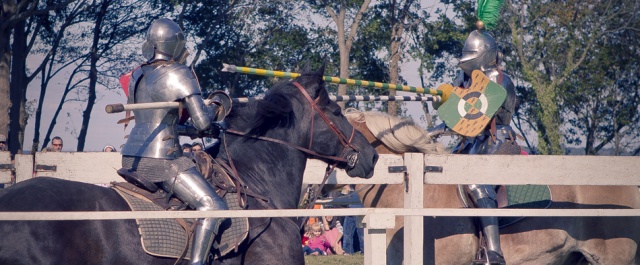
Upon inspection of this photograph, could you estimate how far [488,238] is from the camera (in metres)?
6.09

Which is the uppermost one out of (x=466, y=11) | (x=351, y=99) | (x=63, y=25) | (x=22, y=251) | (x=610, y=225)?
(x=466, y=11)

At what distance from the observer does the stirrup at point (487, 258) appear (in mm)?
6004

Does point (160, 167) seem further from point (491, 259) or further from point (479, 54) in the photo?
point (479, 54)

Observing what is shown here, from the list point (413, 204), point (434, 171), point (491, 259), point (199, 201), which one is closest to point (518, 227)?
point (491, 259)

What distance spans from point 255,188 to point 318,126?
0.62 m

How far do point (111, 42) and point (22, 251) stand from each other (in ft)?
77.5

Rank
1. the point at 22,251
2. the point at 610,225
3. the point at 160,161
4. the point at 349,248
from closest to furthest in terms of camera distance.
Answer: the point at 22,251 → the point at 160,161 → the point at 610,225 → the point at 349,248

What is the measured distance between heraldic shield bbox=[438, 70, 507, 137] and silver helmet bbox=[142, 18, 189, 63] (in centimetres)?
279

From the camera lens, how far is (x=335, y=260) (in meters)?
9.80

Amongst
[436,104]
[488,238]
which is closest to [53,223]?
[488,238]

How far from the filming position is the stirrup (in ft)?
19.7

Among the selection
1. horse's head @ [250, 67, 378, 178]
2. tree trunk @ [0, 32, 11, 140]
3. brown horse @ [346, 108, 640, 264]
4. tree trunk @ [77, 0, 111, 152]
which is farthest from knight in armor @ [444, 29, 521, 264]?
tree trunk @ [77, 0, 111, 152]

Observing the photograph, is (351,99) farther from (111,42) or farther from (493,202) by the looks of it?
(111,42)

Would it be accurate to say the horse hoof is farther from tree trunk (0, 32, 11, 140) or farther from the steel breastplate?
tree trunk (0, 32, 11, 140)
